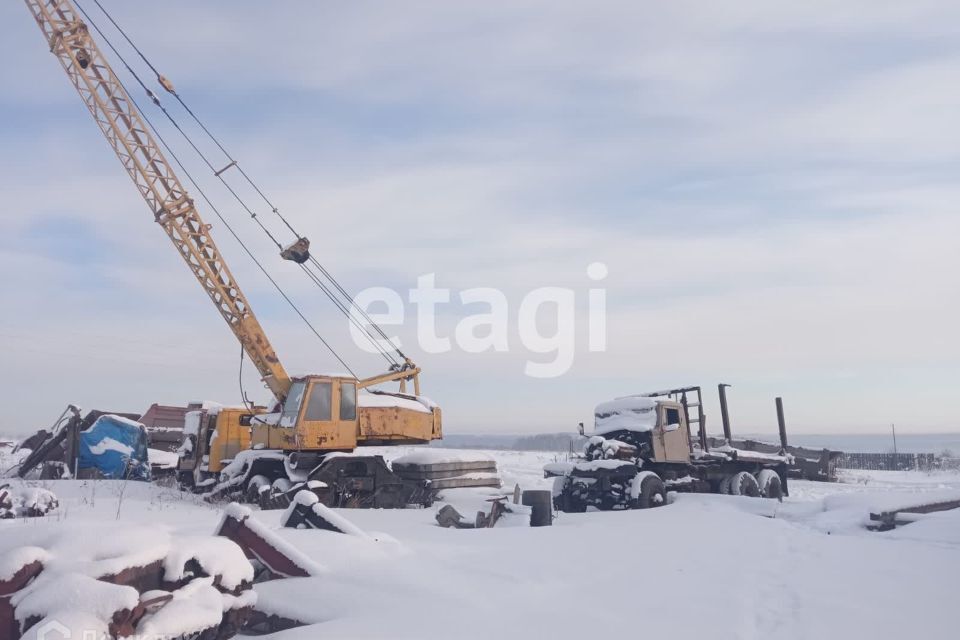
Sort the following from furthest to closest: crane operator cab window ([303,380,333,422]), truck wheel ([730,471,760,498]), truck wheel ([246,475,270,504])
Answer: truck wheel ([730,471,760,498]), crane operator cab window ([303,380,333,422]), truck wheel ([246,475,270,504])

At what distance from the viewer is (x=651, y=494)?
15305 mm

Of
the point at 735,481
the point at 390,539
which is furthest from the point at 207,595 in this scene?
the point at 735,481

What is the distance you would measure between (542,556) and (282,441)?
10.1 m

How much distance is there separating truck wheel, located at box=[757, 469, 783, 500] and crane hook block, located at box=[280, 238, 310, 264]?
1432 cm

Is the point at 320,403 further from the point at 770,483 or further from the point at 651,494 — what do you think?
the point at 770,483

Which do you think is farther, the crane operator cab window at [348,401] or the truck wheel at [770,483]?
the truck wheel at [770,483]

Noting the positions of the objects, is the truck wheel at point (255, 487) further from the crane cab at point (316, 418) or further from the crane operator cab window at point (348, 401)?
the crane operator cab window at point (348, 401)

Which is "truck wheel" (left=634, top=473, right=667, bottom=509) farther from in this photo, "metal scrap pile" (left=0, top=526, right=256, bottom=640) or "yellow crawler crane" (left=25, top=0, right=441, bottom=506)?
"metal scrap pile" (left=0, top=526, right=256, bottom=640)

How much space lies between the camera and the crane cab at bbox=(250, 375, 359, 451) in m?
15.6

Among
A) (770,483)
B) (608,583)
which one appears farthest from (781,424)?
(608,583)

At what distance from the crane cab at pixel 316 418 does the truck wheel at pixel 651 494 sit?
6587 mm

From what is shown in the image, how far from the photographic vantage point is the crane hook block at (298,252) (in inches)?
772

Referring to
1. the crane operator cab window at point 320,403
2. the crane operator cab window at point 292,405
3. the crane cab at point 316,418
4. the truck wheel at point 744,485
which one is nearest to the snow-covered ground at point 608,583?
the crane cab at point 316,418

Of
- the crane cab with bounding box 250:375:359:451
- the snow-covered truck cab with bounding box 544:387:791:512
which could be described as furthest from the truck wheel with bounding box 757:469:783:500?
the crane cab with bounding box 250:375:359:451
